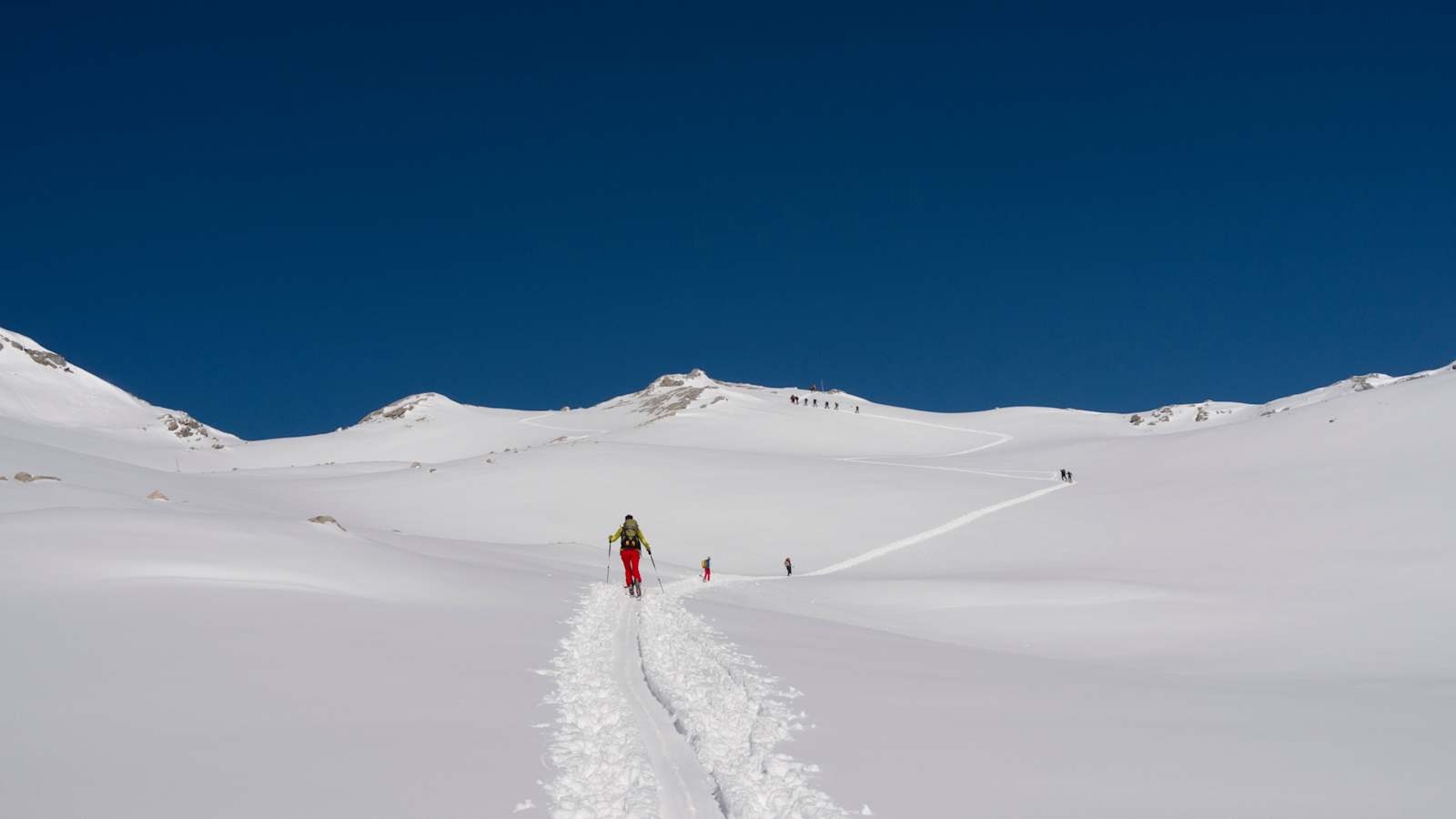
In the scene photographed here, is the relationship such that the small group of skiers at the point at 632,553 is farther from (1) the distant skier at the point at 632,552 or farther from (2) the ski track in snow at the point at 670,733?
(2) the ski track in snow at the point at 670,733

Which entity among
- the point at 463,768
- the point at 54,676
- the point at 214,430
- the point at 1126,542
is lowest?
the point at 463,768

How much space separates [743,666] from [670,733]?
3.20 metres

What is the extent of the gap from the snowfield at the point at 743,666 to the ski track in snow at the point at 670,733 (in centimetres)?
4

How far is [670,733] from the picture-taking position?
782 centimetres

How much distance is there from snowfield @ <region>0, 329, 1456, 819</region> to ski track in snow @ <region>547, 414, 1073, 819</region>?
1.7 inches

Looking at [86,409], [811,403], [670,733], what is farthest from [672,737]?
[86,409]

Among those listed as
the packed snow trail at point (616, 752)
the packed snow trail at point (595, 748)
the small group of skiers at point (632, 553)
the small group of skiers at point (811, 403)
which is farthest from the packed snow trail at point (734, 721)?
the small group of skiers at point (811, 403)

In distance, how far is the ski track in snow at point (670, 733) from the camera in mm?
6098

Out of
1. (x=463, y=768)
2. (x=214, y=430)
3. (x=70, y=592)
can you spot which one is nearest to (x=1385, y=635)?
(x=463, y=768)

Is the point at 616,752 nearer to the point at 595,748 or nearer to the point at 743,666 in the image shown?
the point at 595,748

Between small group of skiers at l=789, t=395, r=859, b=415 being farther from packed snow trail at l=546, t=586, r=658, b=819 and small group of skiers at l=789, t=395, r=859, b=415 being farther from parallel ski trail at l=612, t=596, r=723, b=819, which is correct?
parallel ski trail at l=612, t=596, r=723, b=819

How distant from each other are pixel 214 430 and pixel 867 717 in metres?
121

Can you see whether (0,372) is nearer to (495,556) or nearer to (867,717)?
(495,556)

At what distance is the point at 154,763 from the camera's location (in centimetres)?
528
